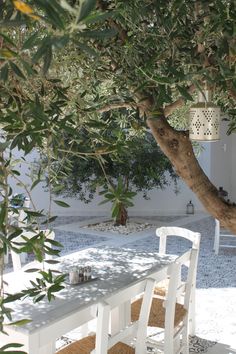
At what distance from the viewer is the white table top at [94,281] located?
2.31 metres

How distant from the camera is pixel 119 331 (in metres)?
2.31

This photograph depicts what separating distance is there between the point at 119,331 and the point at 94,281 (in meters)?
0.58

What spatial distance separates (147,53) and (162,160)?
5962 mm

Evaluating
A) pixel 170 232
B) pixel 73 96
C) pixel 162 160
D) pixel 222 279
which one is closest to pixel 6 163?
pixel 73 96

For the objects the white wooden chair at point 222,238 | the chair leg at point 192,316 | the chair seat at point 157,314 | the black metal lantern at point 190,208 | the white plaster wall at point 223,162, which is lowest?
the chair leg at point 192,316

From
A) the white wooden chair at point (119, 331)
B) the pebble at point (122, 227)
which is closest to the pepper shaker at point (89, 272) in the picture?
the white wooden chair at point (119, 331)

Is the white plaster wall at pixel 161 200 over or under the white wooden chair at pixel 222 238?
over

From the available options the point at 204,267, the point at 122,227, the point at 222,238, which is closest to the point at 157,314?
the point at 204,267

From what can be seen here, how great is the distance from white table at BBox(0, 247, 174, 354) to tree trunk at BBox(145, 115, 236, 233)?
867 mm

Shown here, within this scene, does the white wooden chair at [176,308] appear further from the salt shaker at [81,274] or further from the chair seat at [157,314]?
the salt shaker at [81,274]

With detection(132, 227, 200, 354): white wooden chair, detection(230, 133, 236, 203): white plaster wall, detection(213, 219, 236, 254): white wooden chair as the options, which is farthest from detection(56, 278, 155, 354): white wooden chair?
detection(230, 133, 236, 203): white plaster wall

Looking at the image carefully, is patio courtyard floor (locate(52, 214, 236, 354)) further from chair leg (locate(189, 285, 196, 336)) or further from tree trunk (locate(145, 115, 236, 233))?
tree trunk (locate(145, 115, 236, 233))

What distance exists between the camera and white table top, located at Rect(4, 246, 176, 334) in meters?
2.31

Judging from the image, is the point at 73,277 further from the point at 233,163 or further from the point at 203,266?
the point at 233,163
